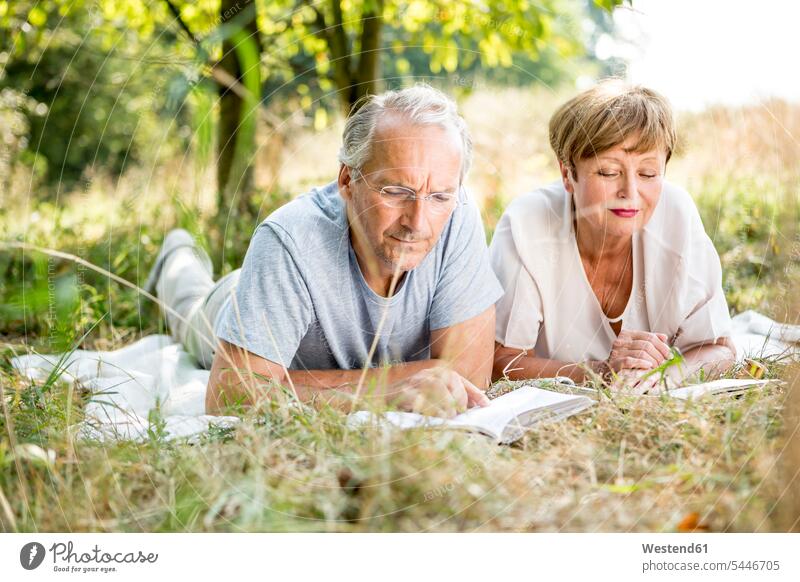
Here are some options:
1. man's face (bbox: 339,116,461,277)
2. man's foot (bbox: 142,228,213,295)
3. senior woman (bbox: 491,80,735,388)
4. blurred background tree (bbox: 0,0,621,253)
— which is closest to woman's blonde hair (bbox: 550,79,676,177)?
senior woman (bbox: 491,80,735,388)

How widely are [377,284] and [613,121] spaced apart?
65 centimetres

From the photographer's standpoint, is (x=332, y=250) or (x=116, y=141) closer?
(x=332, y=250)

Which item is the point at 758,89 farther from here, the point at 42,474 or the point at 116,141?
the point at 116,141

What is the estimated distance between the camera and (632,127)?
1.84m

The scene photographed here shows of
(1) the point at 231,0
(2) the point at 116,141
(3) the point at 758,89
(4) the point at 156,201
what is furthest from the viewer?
(2) the point at 116,141

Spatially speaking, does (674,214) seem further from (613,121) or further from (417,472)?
(417,472)

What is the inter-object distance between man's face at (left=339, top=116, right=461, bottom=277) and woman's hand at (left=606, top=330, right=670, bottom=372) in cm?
49

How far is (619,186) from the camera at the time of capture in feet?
6.21

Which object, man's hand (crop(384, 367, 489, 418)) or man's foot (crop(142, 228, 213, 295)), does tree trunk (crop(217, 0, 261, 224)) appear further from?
man's hand (crop(384, 367, 489, 418))

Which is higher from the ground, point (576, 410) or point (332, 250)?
point (332, 250)

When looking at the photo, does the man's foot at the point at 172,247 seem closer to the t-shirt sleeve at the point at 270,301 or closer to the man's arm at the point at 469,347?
the t-shirt sleeve at the point at 270,301

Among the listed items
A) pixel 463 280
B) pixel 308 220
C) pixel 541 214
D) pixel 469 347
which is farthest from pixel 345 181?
pixel 541 214

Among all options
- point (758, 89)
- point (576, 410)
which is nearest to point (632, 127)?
point (758, 89)
